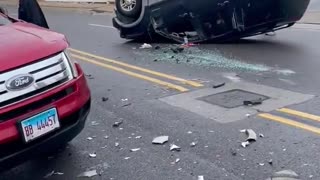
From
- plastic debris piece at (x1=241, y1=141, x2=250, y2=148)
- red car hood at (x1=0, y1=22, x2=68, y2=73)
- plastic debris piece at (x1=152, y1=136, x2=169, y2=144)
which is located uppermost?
red car hood at (x1=0, y1=22, x2=68, y2=73)

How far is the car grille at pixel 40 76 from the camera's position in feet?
11.7

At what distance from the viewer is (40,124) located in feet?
12.3

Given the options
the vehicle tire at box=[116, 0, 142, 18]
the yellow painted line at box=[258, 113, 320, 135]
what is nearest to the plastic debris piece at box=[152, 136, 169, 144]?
the yellow painted line at box=[258, 113, 320, 135]

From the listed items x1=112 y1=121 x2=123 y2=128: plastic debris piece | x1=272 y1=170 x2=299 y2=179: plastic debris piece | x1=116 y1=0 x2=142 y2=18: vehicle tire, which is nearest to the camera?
x1=272 y1=170 x2=299 y2=179: plastic debris piece

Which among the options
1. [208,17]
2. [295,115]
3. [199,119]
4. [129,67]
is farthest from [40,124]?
[208,17]

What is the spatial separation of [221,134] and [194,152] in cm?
54

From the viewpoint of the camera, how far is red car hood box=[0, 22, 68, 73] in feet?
12.0

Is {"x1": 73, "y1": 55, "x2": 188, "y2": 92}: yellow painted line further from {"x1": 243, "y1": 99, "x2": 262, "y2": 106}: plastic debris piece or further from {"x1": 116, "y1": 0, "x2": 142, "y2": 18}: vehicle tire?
{"x1": 116, "y1": 0, "x2": 142, "y2": 18}: vehicle tire

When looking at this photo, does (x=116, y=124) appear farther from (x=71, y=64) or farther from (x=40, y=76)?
(x=40, y=76)

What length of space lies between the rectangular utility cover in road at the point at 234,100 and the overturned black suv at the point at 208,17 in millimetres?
2991

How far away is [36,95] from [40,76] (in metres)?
0.15

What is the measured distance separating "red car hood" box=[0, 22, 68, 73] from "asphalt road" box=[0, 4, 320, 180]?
1151mm

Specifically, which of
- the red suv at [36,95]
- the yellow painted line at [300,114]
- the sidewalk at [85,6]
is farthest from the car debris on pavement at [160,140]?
the sidewalk at [85,6]

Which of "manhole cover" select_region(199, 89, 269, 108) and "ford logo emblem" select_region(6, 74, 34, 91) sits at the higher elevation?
"ford logo emblem" select_region(6, 74, 34, 91)
